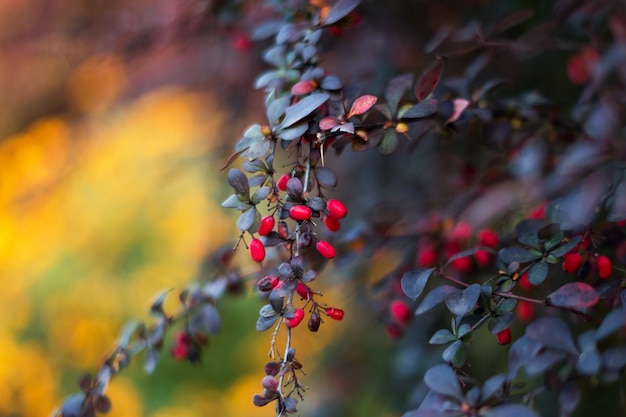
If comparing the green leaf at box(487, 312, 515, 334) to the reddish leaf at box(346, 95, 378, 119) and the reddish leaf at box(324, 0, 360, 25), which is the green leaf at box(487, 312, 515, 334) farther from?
the reddish leaf at box(324, 0, 360, 25)

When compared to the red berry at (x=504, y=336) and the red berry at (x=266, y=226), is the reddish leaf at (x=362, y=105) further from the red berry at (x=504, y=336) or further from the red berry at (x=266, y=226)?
the red berry at (x=504, y=336)

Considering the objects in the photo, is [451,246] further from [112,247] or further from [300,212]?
[112,247]

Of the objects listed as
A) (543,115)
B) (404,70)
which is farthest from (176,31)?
(543,115)

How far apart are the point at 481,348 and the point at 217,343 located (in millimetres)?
1196

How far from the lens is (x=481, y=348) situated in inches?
54.7

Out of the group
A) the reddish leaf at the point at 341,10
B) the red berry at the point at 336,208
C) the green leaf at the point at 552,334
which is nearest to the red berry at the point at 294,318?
the red berry at the point at 336,208

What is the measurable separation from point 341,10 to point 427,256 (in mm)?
411

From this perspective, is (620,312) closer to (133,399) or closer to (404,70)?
(404,70)

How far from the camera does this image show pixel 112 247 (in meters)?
2.45

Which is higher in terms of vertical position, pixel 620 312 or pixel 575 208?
pixel 575 208

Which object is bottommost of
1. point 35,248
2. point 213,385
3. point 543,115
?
point 213,385

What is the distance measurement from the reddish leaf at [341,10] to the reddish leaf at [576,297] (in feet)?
1.20

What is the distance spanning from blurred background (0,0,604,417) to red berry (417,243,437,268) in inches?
8.4

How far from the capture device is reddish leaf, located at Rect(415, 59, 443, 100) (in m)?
0.77
